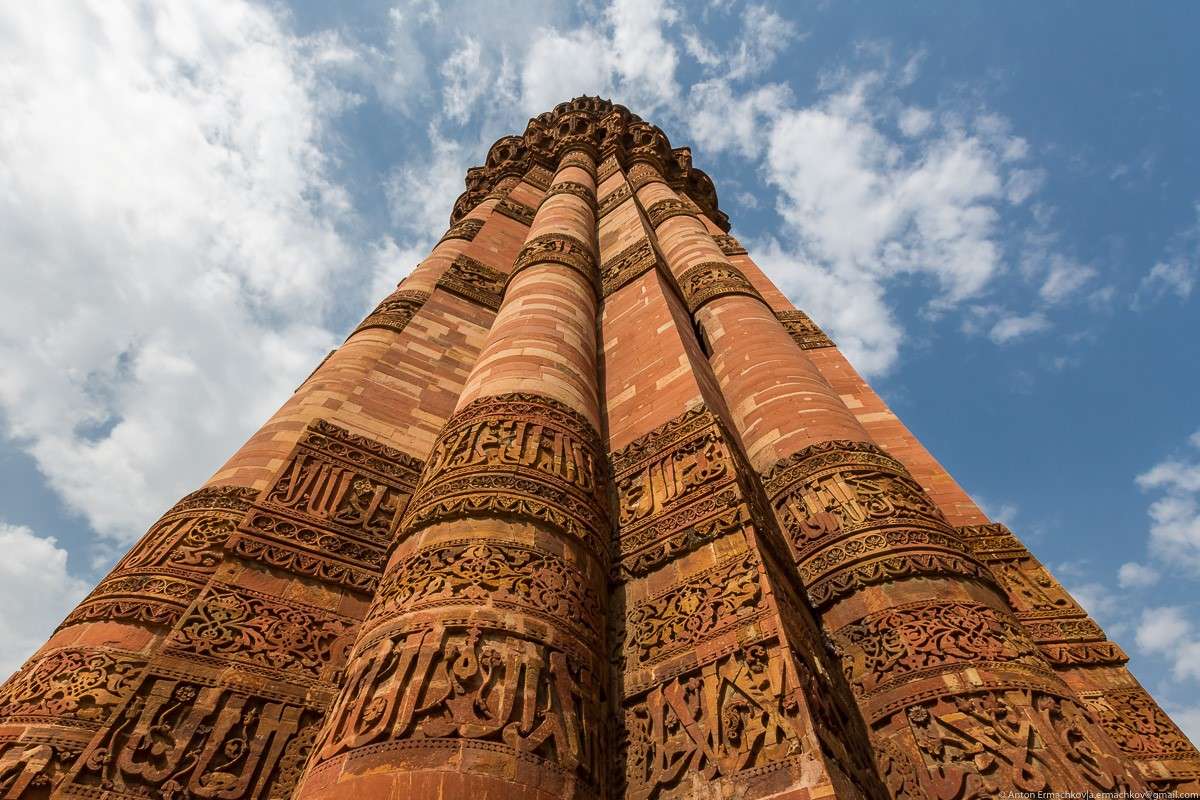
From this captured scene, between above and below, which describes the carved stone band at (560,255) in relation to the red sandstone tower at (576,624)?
above

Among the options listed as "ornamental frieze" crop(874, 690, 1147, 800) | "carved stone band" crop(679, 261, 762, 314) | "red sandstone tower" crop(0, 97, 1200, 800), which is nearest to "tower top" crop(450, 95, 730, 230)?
"carved stone band" crop(679, 261, 762, 314)

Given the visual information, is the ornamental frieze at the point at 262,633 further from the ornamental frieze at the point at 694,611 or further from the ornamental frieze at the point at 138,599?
the ornamental frieze at the point at 694,611

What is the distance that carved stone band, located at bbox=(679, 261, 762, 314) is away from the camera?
27.7 feet

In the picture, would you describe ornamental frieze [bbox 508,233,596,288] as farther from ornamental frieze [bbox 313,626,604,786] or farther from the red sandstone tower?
ornamental frieze [bbox 313,626,604,786]

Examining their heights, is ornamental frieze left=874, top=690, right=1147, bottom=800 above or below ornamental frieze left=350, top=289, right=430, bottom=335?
below

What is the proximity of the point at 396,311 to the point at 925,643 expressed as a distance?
7.87 meters

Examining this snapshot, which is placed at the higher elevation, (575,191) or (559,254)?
(575,191)

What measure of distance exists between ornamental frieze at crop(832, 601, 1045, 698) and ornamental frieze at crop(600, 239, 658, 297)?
224 inches

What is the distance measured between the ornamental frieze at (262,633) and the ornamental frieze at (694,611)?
179 centimetres

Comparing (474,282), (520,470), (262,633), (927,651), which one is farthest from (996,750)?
(474,282)

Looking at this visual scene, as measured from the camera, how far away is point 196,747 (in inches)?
124

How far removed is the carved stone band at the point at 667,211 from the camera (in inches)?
476

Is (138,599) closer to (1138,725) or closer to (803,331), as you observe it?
(1138,725)

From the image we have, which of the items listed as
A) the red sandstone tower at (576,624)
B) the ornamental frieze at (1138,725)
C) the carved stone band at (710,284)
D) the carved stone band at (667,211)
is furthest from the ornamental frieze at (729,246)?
the ornamental frieze at (1138,725)
